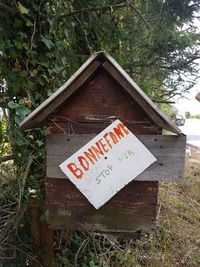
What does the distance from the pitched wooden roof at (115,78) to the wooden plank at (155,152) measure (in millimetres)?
64

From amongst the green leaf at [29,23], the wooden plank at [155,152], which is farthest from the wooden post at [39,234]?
the green leaf at [29,23]

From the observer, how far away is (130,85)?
113cm

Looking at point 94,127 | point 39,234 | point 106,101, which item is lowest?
point 39,234

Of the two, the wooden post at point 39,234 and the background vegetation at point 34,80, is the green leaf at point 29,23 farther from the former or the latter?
the wooden post at point 39,234

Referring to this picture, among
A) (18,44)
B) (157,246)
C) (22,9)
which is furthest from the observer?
(157,246)

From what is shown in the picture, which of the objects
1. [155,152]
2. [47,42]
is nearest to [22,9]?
[47,42]

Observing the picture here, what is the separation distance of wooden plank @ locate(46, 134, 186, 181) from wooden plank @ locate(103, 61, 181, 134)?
0.22 feet

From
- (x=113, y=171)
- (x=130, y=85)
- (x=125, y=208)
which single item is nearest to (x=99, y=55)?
(x=130, y=85)

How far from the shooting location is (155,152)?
3.86ft

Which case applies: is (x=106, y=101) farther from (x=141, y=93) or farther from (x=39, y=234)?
(x=39, y=234)

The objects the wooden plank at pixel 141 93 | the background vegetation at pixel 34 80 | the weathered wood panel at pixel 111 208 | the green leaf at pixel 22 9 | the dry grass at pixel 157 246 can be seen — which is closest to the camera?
the wooden plank at pixel 141 93

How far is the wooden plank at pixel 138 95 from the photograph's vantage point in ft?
3.70

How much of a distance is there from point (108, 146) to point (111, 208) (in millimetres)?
298

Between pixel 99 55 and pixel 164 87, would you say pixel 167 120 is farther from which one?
pixel 164 87
